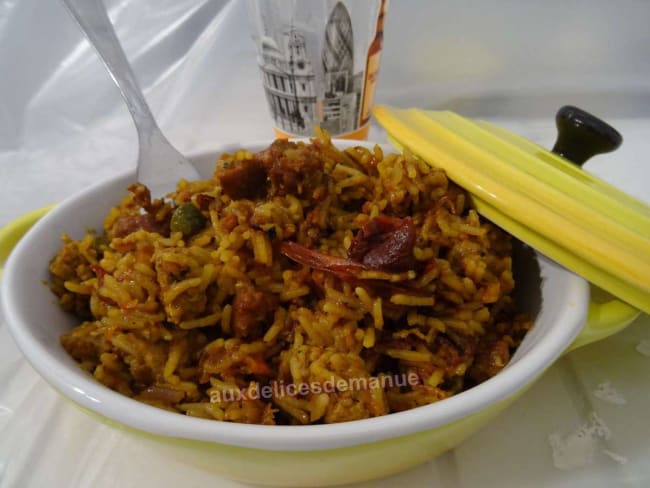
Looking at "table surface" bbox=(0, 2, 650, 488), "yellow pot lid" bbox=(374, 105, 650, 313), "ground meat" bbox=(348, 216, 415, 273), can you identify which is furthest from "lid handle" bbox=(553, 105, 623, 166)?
"ground meat" bbox=(348, 216, 415, 273)

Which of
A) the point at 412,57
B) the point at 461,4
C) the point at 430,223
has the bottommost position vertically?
the point at 412,57

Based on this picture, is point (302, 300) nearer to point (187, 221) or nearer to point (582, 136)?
point (187, 221)

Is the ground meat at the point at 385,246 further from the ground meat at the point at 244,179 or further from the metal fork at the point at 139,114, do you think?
the metal fork at the point at 139,114

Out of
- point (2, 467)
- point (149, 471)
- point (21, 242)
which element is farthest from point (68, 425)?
point (21, 242)

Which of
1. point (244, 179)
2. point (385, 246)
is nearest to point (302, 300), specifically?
point (385, 246)

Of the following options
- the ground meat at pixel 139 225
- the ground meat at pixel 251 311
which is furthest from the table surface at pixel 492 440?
the ground meat at pixel 139 225

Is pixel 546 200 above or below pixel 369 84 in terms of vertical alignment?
above

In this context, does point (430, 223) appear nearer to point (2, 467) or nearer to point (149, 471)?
point (149, 471)
